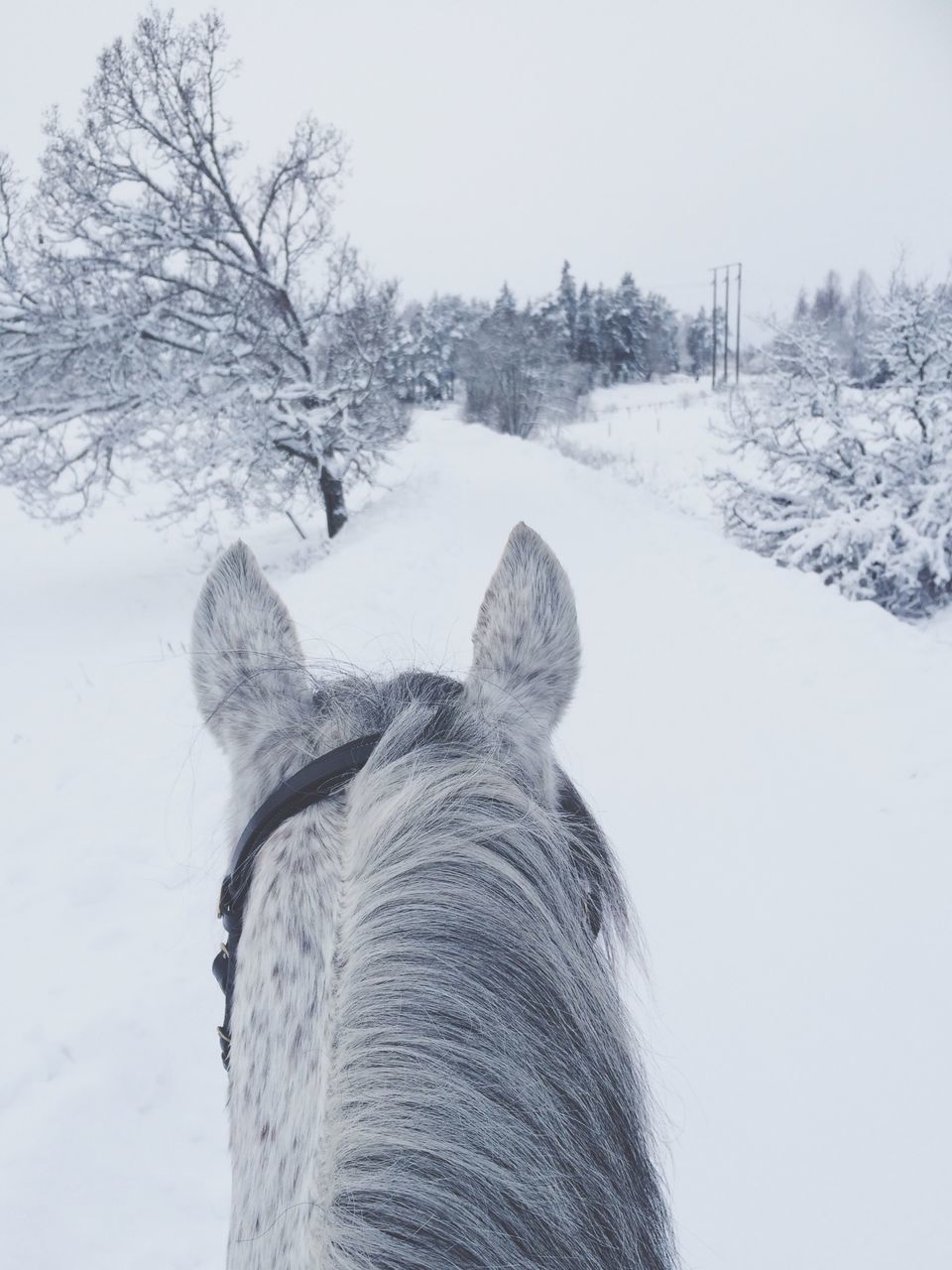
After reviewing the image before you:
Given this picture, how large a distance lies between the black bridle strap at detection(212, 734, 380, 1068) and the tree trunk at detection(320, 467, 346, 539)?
45.0ft

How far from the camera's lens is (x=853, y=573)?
367 inches

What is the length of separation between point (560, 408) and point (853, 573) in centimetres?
2937

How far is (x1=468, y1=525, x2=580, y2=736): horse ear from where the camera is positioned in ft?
4.10

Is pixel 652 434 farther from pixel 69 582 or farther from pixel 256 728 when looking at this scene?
pixel 256 728

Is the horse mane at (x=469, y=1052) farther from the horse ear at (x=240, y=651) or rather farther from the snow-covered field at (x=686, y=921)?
the snow-covered field at (x=686, y=921)

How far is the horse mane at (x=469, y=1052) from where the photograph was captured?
0.59 metres

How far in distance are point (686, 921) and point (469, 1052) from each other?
9.45 feet

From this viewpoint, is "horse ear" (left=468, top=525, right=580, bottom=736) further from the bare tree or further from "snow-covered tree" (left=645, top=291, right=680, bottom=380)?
"snow-covered tree" (left=645, top=291, right=680, bottom=380)

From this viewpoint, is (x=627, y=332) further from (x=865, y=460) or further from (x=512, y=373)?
(x=865, y=460)

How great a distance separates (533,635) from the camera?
4.16ft

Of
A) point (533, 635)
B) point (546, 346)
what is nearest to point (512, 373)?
point (546, 346)

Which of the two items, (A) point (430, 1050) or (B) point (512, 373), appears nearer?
(A) point (430, 1050)

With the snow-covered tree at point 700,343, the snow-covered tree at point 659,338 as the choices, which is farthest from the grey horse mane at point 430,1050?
the snow-covered tree at point 700,343

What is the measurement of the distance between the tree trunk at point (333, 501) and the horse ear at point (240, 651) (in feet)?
43.4
